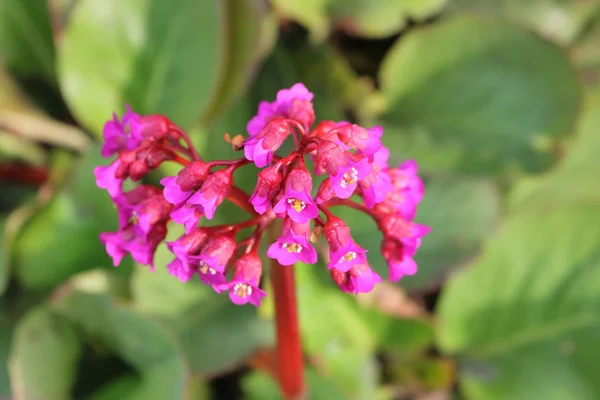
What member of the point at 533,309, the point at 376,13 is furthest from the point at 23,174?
the point at 533,309

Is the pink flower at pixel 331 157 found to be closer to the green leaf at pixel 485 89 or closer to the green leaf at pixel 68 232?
the green leaf at pixel 68 232

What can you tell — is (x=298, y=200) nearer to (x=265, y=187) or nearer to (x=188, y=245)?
(x=265, y=187)

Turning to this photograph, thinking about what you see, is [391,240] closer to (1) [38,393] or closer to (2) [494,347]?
(1) [38,393]

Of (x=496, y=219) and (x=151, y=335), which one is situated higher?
(x=496, y=219)

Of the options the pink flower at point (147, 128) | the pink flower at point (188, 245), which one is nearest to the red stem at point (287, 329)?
the pink flower at point (188, 245)

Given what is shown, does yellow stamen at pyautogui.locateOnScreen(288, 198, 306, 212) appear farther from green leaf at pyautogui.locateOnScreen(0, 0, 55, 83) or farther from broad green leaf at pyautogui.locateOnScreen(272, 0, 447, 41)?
green leaf at pyautogui.locateOnScreen(0, 0, 55, 83)

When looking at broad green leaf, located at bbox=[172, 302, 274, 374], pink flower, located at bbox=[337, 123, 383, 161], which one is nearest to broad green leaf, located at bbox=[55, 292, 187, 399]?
broad green leaf, located at bbox=[172, 302, 274, 374]

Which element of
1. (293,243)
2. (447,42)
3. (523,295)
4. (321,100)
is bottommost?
(293,243)

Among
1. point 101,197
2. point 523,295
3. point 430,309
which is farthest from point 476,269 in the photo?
point 101,197
